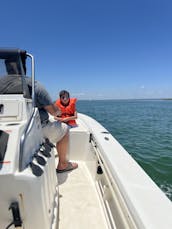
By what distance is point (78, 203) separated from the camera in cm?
156

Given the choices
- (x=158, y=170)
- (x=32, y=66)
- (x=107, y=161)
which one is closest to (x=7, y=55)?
(x=32, y=66)

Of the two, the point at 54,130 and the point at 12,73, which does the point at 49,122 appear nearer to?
the point at 54,130

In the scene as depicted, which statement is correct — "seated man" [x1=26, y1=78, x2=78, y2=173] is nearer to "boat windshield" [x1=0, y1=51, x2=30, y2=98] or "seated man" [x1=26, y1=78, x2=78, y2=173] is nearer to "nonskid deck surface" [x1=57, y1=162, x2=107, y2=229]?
"boat windshield" [x1=0, y1=51, x2=30, y2=98]

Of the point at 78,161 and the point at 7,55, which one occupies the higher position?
the point at 7,55

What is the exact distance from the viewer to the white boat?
2.32 ft

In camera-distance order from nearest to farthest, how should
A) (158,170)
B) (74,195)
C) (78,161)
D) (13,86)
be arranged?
(13,86) < (74,195) < (78,161) < (158,170)

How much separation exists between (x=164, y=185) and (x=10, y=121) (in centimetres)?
291

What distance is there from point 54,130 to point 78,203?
2.59 ft

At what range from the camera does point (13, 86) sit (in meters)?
1.21

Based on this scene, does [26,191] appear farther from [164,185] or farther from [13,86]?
A: [164,185]

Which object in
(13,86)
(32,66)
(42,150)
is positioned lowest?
(42,150)

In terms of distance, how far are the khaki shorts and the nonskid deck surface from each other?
629 mm

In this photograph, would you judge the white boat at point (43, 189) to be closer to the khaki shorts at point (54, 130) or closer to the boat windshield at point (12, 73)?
the boat windshield at point (12, 73)

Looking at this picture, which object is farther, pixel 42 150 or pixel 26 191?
pixel 42 150
